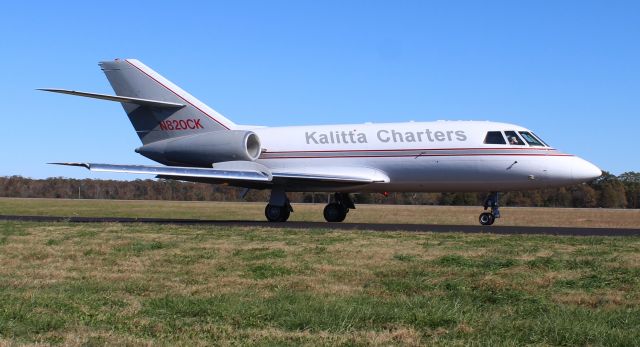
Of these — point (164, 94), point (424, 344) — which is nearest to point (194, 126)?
point (164, 94)

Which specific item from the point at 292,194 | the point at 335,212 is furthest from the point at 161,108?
the point at 292,194

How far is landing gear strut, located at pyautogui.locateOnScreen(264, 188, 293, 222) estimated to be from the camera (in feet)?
93.0

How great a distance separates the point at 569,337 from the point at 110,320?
13.8 ft

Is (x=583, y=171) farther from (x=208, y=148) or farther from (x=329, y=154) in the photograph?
(x=208, y=148)

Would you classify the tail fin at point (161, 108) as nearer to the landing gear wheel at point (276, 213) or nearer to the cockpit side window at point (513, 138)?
the landing gear wheel at point (276, 213)

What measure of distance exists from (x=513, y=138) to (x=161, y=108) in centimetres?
1300

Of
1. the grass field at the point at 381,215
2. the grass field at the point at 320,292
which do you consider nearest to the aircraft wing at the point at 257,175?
the grass field at the point at 381,215

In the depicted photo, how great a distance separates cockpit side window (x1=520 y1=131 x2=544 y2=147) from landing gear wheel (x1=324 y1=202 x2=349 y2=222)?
743 cm

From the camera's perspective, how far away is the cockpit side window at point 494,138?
82.5ft

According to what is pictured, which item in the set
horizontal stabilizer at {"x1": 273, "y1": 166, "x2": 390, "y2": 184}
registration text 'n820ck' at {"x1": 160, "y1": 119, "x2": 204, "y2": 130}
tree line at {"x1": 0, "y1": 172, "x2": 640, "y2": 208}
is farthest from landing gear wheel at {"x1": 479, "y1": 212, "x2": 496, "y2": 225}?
tree line at {"x1": 0, "y1": 172, "x2": 640, "y2": 208}

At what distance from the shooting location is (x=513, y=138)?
990 inches

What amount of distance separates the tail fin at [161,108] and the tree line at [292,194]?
143 feet

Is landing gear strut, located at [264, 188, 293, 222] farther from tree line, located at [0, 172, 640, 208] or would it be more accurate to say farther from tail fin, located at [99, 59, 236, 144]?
tree line, located at [0, 172, 640, 208]

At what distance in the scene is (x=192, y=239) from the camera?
17.9 meters
